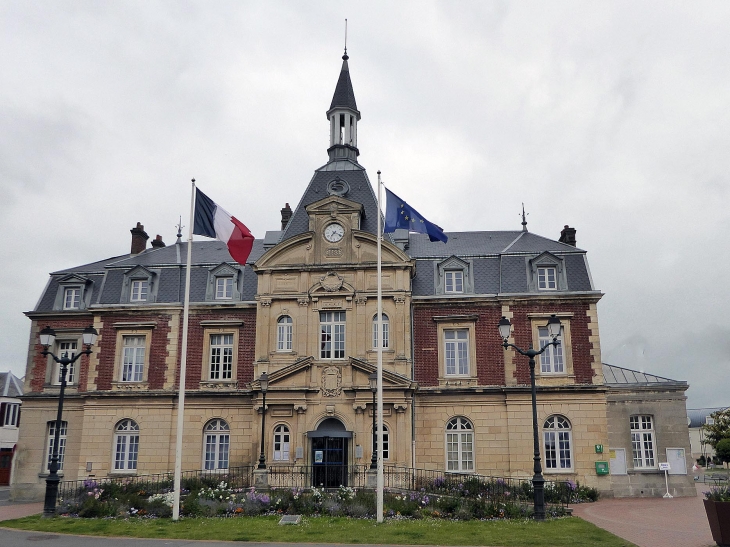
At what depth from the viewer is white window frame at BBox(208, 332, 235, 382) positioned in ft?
101

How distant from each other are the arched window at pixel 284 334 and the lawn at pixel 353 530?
10596mm

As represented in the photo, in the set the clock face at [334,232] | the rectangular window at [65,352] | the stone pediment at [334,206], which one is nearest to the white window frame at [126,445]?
the rectangular window at [65,352]

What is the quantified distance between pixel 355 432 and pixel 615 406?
12.0m

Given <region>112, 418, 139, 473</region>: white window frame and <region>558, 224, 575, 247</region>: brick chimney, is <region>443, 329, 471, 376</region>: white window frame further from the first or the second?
<region>112, 418, 139, 473</region>: white window frame

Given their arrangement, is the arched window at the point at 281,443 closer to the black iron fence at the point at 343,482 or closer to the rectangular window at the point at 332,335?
the black iron fence at the point at 343,482

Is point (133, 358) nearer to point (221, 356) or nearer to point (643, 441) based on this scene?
point (221, 356)

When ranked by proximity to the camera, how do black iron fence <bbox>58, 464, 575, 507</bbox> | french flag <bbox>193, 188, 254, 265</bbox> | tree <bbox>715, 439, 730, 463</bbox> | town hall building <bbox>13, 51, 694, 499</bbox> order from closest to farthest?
french flag <bbox>193, 188, 254, 265</bbox> → black iron fence <bbox>58, 464, 575, 507</bbox> → town hall building <bbox>13, 51, 694, 499</bbox> → tree <bbox>715, 439, 730, 463</bbox>

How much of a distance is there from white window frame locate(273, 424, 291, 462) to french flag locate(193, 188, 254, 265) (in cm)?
933

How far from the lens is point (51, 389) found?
31.9 meters

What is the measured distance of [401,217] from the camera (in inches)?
866

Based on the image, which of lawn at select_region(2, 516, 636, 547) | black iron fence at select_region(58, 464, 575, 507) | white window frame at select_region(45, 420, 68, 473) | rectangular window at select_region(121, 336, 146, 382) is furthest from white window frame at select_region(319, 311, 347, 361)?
white window frame at select_region(45, 420, 68, 473)

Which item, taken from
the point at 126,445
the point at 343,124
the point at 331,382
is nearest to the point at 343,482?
the point at 331,382

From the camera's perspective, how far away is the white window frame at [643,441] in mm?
29156

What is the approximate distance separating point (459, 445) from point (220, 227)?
48.1ft
